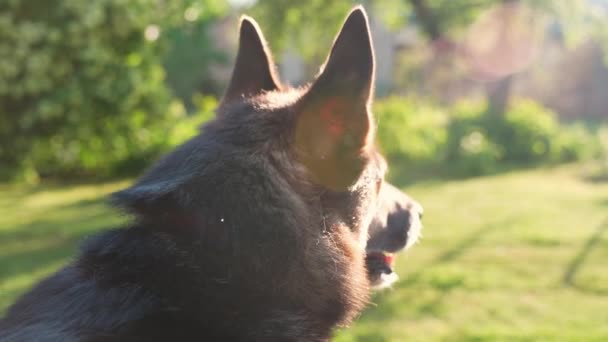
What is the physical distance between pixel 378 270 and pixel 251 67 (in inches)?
42.9

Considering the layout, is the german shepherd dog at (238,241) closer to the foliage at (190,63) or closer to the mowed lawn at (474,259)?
the mowed lawn at (474,259)

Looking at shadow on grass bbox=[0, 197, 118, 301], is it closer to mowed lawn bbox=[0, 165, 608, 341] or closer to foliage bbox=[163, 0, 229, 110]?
mowed lawn bbox=[0, 165, 608, 341]

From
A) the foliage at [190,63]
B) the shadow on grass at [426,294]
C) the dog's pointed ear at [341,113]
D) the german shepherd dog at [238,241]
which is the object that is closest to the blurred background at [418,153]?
the shadow on grass at [426,294]

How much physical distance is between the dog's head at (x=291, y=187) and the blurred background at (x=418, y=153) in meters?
0.56

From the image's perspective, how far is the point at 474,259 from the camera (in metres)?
5.99

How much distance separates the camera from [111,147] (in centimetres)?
1046

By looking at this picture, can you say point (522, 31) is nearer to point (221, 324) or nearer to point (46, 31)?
point (46, 31)

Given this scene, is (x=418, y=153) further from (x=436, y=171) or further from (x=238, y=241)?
(x=238, y=241)

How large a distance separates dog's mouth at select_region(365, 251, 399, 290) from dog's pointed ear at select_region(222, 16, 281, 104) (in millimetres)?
880

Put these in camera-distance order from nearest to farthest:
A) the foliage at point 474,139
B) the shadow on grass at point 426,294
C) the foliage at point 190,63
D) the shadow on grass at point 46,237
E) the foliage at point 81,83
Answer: the shadow on grass at point 426,294 → the shadow on grass at point 46,237 → the foliage at point 81,83 → the foliage at point 474,139 → the foliage at point 190,63

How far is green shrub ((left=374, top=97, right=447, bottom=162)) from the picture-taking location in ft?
40.6

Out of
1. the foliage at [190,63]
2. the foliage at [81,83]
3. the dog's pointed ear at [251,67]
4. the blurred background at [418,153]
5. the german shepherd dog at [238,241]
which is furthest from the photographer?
the foliage at [190,63]

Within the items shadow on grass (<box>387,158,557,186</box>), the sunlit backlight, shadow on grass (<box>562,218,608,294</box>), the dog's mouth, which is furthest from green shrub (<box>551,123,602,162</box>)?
the dog's mouth

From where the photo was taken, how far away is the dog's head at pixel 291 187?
1746mm
